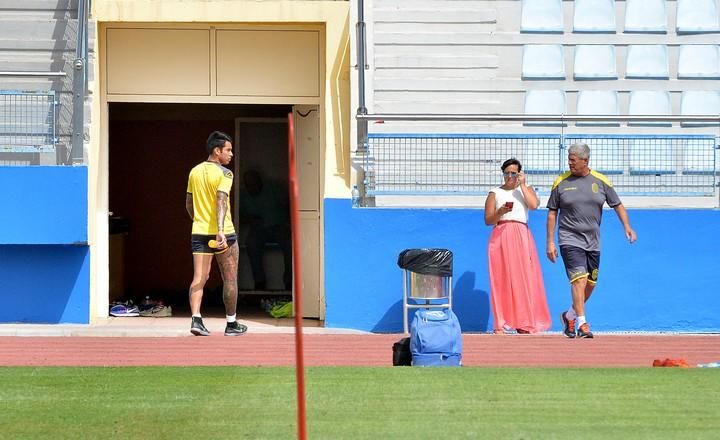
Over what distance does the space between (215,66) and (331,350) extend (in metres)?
4.27

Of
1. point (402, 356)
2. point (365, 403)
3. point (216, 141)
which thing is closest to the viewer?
point (365, 403)

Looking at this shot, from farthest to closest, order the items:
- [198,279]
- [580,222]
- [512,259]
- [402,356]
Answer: [512,259] → [580,222] → [198,279] → [402,356]

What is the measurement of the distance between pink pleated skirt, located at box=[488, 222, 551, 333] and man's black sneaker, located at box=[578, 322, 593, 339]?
733 millimetres

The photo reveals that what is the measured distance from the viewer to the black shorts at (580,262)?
1252 cm

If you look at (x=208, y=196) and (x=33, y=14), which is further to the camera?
(x=33, y=14)

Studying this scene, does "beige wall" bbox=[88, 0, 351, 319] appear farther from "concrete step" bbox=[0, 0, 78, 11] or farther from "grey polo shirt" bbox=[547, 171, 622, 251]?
"grey polo shirt" bbox=[547, 171, 622, 251]

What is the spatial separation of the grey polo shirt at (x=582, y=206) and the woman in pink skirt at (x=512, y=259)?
2.28ft

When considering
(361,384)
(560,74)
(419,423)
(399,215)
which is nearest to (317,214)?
(399,215)

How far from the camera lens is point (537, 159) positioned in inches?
560

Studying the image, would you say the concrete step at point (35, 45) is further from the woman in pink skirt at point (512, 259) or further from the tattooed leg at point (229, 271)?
the woman in pink skirt at point (512, 259)

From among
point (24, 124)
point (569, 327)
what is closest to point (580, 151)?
point (569, 327)

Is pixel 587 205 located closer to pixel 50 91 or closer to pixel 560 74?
pixel 560 74

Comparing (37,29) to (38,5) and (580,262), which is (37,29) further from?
(580,262)

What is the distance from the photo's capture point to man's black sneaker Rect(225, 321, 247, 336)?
Answer: 12.6 m
